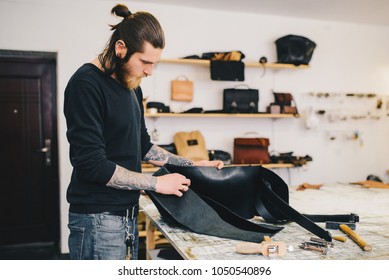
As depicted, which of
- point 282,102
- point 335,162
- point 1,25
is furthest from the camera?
point 335,162

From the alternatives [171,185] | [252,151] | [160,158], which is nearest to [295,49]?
[252,151]

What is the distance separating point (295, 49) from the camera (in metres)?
4.16

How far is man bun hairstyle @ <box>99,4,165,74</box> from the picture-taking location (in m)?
1.31

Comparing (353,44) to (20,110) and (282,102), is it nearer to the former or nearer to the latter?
(282,102)

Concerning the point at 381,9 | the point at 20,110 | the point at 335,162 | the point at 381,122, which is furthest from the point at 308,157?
the point at 20,110

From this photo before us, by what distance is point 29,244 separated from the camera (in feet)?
13.0

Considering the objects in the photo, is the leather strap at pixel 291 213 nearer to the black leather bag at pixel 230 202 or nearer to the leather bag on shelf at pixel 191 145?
the black leather bag at pixel 230 202

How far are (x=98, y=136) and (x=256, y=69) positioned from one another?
334 centimetres

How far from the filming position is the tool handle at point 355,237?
126 centimetres

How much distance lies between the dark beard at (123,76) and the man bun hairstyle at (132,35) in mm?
10

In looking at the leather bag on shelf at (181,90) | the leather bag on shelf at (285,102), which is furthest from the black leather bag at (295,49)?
the leather bag on shelf at (181,90)

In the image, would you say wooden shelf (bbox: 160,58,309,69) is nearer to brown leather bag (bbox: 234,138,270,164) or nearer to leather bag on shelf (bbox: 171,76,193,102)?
leather bag on shelf (bbox: 171,76,193,102)
